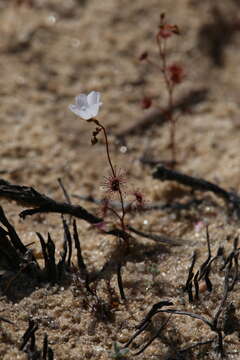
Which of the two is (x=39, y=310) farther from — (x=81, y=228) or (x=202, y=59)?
(x=202, y=59)

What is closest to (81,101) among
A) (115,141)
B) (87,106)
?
(87,106)

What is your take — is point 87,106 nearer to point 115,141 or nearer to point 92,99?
point 92,99

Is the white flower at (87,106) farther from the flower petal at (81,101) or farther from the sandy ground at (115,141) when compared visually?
the sandy ground at (115,141)

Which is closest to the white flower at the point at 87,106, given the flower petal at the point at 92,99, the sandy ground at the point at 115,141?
the flower petal at the point at 92,99

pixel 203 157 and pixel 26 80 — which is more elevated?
pixel 26 80

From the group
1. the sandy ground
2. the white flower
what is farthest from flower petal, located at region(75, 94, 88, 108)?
the sandy ground

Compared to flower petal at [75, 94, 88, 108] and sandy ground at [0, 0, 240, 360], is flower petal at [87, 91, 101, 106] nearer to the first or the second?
flower petal at [75, 94, 88, 108]

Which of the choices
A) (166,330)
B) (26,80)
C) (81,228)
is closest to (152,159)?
(81,228)
